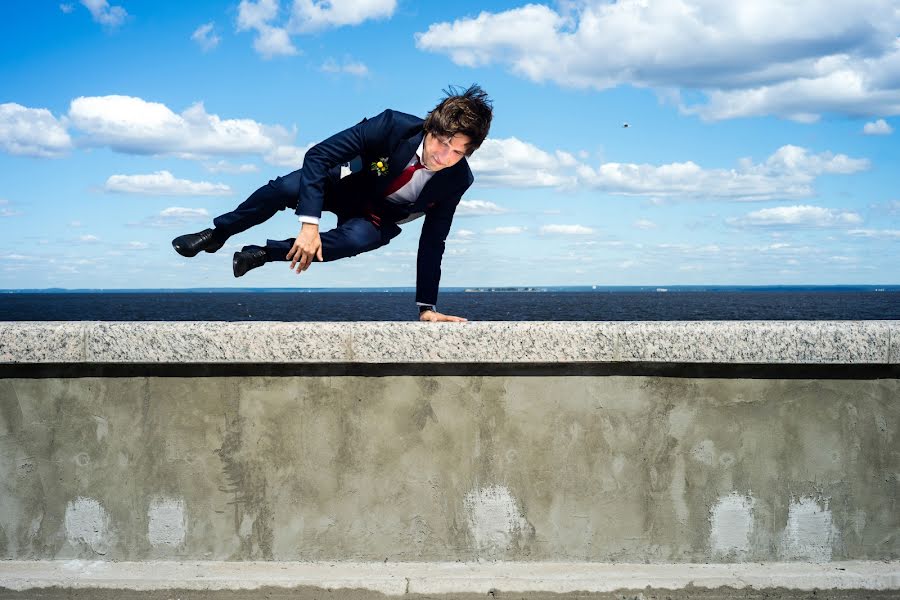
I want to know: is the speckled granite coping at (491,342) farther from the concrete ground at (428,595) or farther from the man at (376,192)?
the concrete ground at (428,595)

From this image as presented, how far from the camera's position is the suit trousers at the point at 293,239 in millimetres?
3934

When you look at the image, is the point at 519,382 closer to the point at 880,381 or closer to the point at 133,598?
the point at 880,381

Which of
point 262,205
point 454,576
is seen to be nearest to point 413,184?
point 262,205

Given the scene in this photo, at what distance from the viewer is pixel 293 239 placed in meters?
3.95

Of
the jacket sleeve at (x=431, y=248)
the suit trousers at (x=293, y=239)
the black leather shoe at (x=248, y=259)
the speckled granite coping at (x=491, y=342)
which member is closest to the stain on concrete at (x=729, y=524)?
the speckled granite coping at (x=491, y=342)

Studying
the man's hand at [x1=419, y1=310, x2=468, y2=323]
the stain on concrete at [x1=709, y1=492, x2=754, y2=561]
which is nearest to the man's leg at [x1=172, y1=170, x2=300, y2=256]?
the man's hand at [x1=419, y1=310, x2=468, y2=323]

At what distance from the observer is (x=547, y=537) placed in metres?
3.28

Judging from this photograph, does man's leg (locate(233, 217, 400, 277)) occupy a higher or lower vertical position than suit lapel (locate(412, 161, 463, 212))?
lower

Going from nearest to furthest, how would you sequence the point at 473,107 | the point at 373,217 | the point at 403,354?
1. the point at 403,354
2. the point at 473,107
3. the point at 373,217

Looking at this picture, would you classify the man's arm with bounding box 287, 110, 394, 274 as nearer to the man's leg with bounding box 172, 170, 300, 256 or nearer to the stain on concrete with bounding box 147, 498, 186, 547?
the man's leg with bounding box 172, 170, 300, 256

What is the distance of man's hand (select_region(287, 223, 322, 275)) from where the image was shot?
12.4 feet

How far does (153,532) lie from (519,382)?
1.69m

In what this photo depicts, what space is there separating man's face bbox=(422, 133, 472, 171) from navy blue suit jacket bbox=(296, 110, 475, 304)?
0.07 m

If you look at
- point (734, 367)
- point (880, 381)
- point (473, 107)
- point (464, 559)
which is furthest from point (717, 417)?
point (473, 107)
